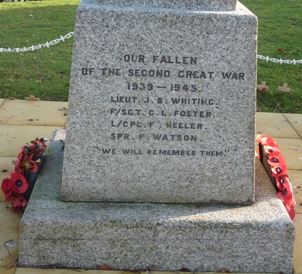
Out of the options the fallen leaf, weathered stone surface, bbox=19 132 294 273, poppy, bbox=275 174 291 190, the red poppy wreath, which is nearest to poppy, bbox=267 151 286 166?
poppy, bbox=275 174 291 190

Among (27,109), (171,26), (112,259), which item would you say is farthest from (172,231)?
(27,109)

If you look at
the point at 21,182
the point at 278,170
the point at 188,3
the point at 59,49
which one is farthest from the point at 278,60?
the point at 21,182

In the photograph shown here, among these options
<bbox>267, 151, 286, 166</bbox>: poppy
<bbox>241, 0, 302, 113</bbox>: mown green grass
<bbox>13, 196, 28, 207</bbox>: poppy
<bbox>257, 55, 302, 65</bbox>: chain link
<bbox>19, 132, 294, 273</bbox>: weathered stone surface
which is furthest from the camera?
<bbox>257, 55, 302, 65</bbox>: chain link

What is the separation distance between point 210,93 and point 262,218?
2.65 ft

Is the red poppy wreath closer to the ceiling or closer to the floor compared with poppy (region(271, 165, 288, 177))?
closer to the floor

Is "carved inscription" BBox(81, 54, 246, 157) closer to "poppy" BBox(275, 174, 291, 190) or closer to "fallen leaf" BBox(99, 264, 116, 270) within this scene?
"poppy" BBox(275, 174, 291, 190)

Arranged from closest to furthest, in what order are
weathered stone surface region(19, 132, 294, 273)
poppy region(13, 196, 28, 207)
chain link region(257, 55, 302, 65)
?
weathered stone surface region(19, 132, 294, 273), poppy region(13, 196, 28, 207), chain link region(257, 55, 302, 65)

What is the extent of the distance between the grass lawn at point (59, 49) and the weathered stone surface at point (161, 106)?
11.1ft

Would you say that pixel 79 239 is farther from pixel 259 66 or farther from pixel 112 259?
pixel 259 66

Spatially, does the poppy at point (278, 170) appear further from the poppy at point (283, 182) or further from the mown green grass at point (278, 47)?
the mown green grass at point (278, 47)

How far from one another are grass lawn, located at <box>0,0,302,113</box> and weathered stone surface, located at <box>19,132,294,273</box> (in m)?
3.54

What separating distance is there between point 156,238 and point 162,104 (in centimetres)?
80

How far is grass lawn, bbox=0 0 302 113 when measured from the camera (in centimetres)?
716

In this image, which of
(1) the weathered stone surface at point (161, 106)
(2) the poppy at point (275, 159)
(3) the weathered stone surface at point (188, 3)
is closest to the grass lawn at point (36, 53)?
(2) the poppy at point (275, 159)
